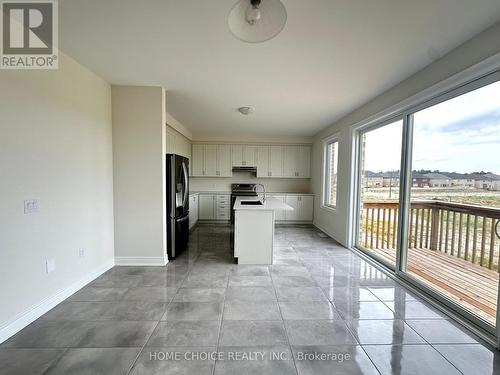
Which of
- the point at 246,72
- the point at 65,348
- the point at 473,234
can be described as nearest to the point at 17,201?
the point at 65,348

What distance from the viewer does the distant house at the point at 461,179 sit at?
2.18m

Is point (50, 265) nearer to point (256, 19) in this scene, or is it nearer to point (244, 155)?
point (256, 19)

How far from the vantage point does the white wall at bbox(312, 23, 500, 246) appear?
6.11 ft

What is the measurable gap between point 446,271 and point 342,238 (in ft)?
5.98

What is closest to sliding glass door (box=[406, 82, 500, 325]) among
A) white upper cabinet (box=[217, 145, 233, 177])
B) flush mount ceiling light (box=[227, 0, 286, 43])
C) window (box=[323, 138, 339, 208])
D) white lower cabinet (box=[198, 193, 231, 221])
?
flush mount ceiling light (box=[227, 0, 286, 43])

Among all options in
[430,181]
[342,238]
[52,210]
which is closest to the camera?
[52,210]

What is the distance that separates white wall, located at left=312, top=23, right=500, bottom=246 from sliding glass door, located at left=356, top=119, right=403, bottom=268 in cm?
26

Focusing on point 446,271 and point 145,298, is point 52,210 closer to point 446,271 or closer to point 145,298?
point 145,298

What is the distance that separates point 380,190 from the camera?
3.59 metres

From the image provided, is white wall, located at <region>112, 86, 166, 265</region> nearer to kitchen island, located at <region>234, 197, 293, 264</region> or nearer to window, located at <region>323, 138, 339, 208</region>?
kitchen island, located at <region>234, 197, 293, 264</region>

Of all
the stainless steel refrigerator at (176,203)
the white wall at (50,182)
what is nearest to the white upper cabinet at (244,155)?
the stainless steel refrigerator at (176,203)

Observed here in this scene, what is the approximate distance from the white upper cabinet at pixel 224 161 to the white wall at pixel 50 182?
3461 mm

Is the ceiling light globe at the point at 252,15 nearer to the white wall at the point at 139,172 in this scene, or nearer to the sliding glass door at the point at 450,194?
the sliding glass door at the point at 450,194

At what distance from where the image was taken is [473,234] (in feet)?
7.75
